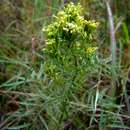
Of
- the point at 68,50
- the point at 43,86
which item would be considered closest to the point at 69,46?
the point at 68,50

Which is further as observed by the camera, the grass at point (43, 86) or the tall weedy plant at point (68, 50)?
the grass at point (43, 86)

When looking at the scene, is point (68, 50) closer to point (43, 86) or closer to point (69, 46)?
point (69, 46)

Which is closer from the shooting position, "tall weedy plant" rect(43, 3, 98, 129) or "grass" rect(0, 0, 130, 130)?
"tall weedy plant" rect(43, 3, 98, 129)

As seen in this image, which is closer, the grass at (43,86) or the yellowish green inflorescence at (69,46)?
the yellowish green inflorescence at (69,46)

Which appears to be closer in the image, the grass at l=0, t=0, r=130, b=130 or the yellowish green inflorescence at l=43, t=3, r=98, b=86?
the yellowish green inflorescence at l=43, t=3, r=98, b=86

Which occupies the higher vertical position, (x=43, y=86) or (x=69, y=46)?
(x=69, y=46)

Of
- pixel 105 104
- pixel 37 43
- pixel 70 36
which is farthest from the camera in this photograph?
pixel 37 43

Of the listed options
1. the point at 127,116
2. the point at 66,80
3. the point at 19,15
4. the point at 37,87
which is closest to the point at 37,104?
the point at 37,87

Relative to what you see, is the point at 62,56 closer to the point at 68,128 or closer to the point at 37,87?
the point at 37,87
